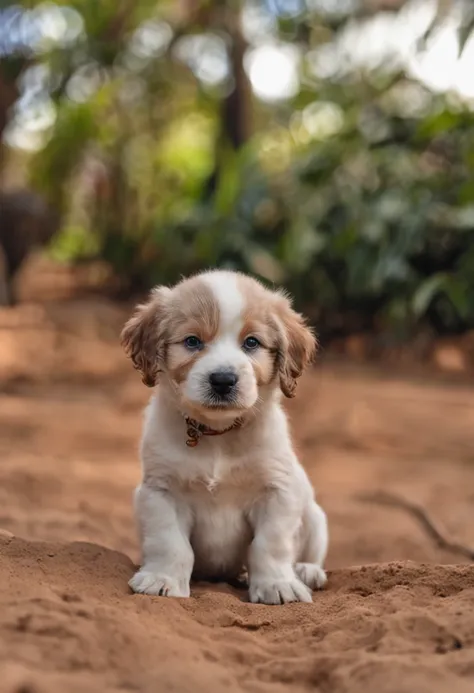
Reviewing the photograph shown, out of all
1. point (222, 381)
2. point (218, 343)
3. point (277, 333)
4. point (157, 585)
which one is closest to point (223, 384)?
point (222, 381)

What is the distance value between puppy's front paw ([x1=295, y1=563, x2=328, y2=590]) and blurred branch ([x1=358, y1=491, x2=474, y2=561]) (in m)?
1.51

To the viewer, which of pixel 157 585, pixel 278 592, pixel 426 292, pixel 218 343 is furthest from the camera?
pixel 426 292

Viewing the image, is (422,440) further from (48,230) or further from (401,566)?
(48,230)

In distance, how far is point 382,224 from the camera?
12562mm

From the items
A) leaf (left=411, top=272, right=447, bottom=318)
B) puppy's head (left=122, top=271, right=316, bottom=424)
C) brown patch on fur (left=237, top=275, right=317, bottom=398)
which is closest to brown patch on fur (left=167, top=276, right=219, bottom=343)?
puppy's head (left=122, top=271, right=316, bottom=424)

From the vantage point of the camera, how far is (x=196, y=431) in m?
3.90

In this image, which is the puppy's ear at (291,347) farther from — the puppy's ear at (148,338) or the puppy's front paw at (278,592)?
the puppy's front paw at (278,592)

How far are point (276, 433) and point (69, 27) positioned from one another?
14668 mm

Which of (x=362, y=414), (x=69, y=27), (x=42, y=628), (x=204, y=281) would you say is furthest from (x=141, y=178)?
(x=42, y=628)

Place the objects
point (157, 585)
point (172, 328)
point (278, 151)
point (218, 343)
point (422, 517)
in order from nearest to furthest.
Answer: point (157, 585), point (218, 343), point (172, 328), point (422, 517), point (278, 151)

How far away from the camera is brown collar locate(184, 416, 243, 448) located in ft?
12.8

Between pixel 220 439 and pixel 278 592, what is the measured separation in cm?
67

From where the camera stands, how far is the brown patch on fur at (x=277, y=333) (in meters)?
3.97

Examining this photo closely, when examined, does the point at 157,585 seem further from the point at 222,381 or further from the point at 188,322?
the point at 188,322
